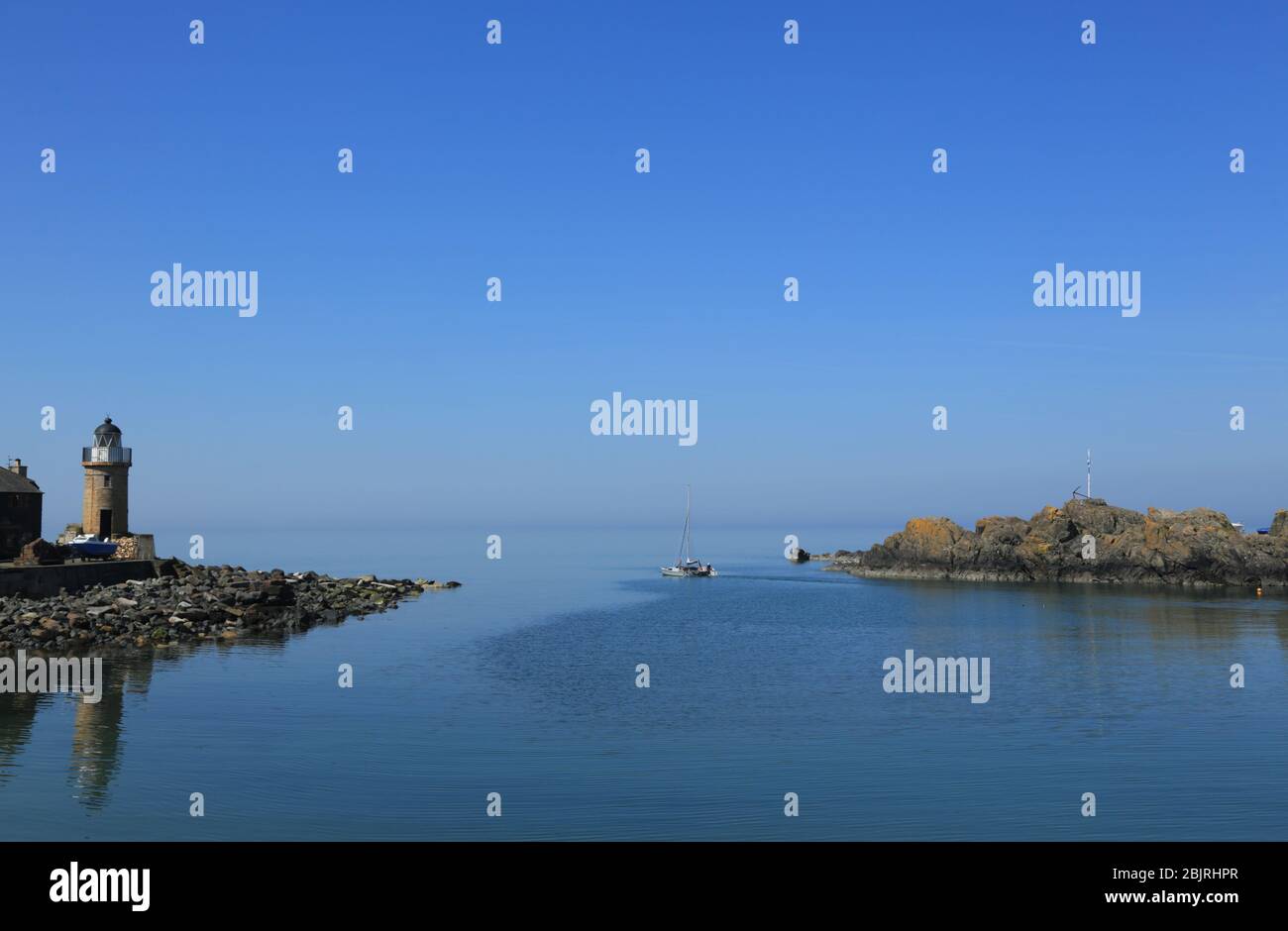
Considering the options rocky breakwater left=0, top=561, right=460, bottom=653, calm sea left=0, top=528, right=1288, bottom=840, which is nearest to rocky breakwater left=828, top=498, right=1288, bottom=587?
calm sea left=0, top=528, right=1288, bottom=840

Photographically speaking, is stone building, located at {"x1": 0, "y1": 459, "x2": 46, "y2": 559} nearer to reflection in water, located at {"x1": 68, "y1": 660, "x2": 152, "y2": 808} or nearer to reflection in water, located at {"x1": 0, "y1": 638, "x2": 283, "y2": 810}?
reflection in water, located at {"x1": 0, "y1": 638, "x2": 283, "y2": 810}

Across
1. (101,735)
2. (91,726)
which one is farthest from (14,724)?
(101,735)

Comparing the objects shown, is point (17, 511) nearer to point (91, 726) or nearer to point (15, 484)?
point (15, 484)

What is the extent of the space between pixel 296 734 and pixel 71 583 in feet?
115

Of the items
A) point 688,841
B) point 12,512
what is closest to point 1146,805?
point 688,841

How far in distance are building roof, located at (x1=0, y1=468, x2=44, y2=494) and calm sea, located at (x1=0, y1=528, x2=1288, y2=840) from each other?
21.4 m

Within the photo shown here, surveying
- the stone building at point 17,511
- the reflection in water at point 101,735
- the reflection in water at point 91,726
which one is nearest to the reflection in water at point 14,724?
the reflection in water at point 91,726

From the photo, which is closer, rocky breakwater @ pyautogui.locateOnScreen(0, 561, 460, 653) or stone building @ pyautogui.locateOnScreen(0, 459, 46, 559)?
rocky breakwater @ pyautogui.locateOnScreen(0, 561, 460, 653)

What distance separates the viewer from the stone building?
203 ft

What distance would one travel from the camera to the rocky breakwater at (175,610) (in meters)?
46.8

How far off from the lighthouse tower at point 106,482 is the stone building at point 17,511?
10.3ft

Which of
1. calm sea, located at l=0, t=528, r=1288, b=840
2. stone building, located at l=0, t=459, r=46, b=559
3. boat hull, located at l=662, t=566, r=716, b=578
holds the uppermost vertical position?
stone building, located at l=0, t=459, r=46, b=559

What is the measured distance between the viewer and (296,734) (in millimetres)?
30266
